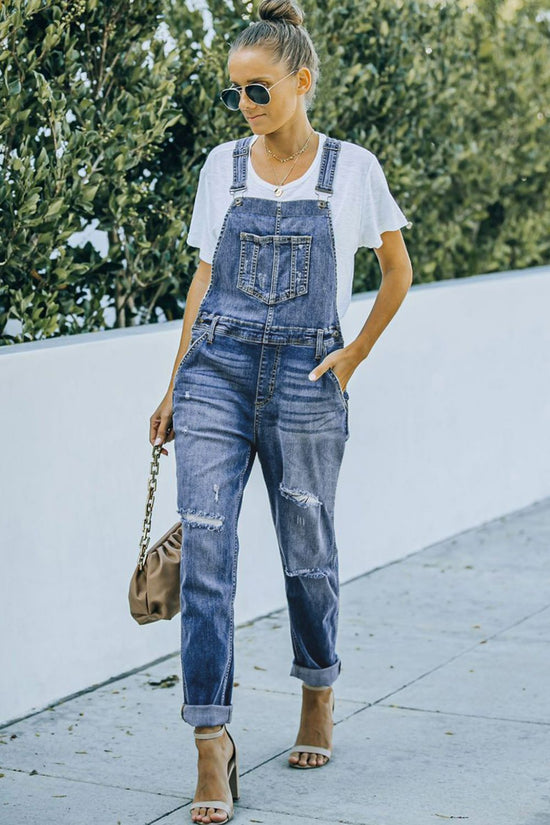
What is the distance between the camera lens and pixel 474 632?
5734mm

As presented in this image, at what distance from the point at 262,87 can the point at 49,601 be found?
6.38ft

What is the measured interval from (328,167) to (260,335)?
472mm

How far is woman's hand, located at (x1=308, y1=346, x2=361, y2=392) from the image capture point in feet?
12.6

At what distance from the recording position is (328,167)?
3.87 m

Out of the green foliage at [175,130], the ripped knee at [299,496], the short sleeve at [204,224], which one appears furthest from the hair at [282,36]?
the green foliage at [175,130]

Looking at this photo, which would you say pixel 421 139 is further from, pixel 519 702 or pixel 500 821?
pixel 500 821

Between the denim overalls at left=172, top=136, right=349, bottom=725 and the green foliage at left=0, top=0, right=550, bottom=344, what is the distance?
1413 millimetres

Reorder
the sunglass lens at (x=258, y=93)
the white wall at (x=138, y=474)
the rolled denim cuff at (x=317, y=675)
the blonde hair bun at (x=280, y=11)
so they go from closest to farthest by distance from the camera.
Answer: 1. the sunglass lens at (x=258, y=93)
2. the blonde hair bun at (x=280, y=11)
3. the rolled denim cuff at (x=317, y=675)
4. the white wall at (x=138, y=474)

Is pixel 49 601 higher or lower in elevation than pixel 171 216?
lower

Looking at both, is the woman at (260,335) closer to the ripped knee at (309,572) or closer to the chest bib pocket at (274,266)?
the chest bib pocket at (274,266)

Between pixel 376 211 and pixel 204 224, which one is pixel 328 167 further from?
pixel 204 224

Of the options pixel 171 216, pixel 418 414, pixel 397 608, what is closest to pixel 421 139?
pixel 418 414

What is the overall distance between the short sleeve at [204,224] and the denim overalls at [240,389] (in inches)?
2.7

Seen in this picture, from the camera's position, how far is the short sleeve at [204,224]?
12.9 ft
